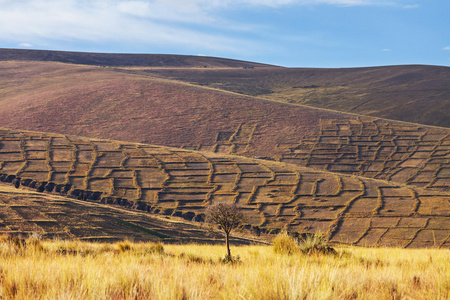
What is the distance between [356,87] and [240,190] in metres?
102

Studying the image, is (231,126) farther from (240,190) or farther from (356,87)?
(356,87)

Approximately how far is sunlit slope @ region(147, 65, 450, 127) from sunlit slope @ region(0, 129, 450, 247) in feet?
211

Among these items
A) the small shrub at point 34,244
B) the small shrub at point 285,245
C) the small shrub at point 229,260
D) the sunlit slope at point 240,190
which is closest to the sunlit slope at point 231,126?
the sunlit slope at point 240,190

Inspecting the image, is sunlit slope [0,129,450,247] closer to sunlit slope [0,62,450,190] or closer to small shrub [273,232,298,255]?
sunlit slope [0,62,450,190]

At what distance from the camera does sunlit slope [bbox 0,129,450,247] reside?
148 feet

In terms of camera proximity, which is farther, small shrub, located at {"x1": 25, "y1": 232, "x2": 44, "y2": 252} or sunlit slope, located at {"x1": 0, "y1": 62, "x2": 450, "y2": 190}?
sunlit slope, located at {"x1": 0, "y1": 62, "x2": 450, "y2": 190}

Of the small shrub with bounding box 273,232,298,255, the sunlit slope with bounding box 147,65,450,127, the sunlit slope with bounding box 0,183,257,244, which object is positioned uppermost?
the sunlit slope with bounding box 147,65,450,127

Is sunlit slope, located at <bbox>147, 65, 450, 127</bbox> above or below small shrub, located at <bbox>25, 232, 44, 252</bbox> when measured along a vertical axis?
above

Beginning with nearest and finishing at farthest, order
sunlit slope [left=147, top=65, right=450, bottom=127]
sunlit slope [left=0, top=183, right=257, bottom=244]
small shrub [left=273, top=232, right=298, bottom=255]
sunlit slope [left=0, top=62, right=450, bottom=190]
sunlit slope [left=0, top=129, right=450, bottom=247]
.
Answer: small shrub [left=273, top=232, right=298, bottom=255], sunlit slope [left=0, top=183, right=257, bottom=244], sunlit slope [left=0, top=129, right=450, bottom=247], sunlit slope [left=0, top=62, right=450, bottom=190], sunlit slope [left=147, top=65, right=450, bottom=127]

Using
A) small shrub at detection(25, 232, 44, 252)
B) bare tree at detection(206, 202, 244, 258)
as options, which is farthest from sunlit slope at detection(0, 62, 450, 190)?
small shrub at detection(25, 232, 44, 252)

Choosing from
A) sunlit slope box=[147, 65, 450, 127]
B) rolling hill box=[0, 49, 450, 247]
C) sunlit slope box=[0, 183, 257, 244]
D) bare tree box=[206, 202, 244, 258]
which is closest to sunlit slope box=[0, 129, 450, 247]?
rolling hill box=[0, 49, 450, 247]

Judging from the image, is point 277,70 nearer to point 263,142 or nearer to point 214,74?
point 214,74

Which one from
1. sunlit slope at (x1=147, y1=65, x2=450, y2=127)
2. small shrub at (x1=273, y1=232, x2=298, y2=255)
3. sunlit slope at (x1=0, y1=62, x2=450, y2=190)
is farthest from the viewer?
sunlit slope at (x1=147, y1=65, x2=450, y2=127)

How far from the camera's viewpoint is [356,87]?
141 metres
